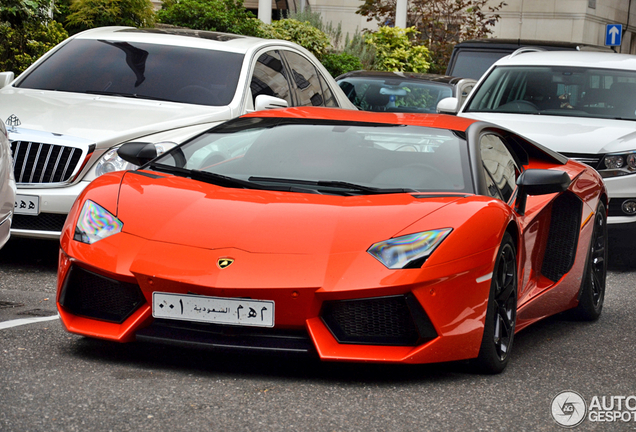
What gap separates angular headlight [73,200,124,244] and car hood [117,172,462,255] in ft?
0.16

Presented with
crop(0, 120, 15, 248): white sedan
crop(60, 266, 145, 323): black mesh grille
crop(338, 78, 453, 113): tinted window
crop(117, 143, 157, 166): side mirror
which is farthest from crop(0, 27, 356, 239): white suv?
crop(338, 78, 453, 113): tinted window

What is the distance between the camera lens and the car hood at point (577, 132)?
8266 millimetres

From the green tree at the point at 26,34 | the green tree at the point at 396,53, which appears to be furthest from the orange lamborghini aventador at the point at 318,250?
the green tree at the point at 396,53

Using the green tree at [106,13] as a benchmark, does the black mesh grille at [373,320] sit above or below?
below

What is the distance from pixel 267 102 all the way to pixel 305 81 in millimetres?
1393

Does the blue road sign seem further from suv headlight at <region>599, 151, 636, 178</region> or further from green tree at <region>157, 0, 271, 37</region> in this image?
suv headlight at <region>599, 151, 636, 178</region>

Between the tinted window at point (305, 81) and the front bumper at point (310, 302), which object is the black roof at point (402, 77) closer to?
the tinted window at point (305, 81)

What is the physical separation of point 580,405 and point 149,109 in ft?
14.6

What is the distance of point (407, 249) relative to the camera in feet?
13.8

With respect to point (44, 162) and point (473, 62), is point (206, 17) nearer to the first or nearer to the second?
point (473, 62)

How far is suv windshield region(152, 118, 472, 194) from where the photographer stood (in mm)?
4930

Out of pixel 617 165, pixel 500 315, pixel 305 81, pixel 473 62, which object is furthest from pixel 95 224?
pixel 473 62

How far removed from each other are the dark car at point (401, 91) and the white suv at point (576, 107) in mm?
2204

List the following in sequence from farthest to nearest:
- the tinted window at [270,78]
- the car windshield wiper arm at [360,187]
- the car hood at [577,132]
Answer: the tinted window at [270,78] < the car hood at [577,132] < the car windshield wiper arm at [360,187]
